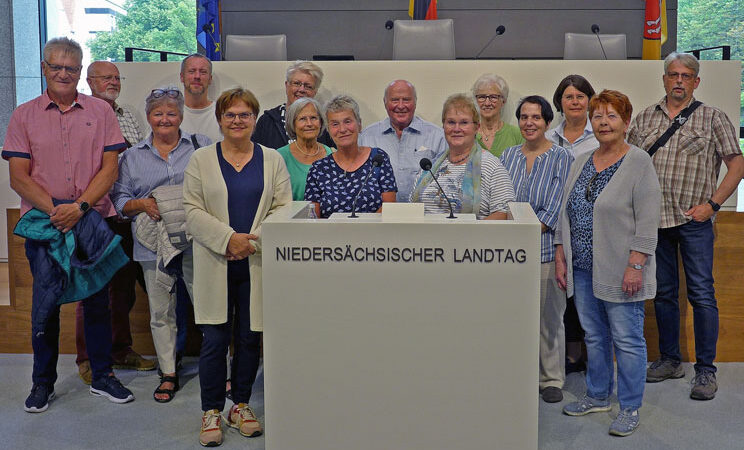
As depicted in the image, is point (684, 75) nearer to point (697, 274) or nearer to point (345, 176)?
point (697, 274)

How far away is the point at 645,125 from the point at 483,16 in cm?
545

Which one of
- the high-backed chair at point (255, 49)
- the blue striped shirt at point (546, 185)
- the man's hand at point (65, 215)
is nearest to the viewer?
the man's hand at point (65, 215)

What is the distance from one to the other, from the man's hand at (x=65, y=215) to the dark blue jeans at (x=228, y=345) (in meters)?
0.83

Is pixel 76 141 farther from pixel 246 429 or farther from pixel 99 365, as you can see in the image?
pixel 246 429

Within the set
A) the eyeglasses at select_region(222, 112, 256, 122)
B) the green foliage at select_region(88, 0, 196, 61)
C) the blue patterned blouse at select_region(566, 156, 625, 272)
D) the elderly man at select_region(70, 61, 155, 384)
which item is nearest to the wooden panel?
the blue patterned blouse at select_region(566, 156, 625, 272)

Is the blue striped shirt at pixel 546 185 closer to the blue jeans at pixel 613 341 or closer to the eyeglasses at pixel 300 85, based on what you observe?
the blue jeans at pixel 613 341

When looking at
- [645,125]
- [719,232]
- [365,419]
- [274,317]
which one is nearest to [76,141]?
[274,317]

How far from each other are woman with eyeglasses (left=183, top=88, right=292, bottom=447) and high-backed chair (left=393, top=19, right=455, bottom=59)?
4061 millimetres

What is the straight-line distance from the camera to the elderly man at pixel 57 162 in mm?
3750

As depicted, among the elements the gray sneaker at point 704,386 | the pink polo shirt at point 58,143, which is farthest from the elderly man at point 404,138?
the gray sneaker at point 704,386

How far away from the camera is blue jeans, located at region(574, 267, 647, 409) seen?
3.44 meters

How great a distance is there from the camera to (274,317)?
2.69 metres

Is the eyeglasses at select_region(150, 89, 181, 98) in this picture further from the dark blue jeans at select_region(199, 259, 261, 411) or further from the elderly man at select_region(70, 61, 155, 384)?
the dark blue jeans at select_region(199, 259, 261, 411)

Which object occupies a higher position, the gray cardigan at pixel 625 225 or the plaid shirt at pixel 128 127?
the plaid shirt at pixel 128 127
